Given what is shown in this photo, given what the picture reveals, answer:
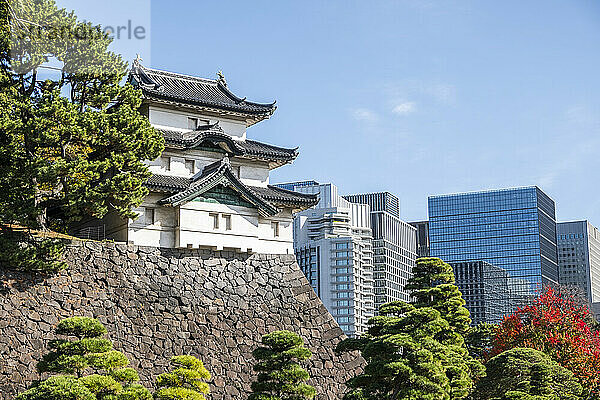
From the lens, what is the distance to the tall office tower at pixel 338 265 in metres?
86.2

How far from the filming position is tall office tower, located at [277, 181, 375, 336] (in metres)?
86.2

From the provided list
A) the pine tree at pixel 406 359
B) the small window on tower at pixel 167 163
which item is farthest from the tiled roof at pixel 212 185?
the pine tree at pixel 406 359

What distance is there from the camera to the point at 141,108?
2431 centimetres

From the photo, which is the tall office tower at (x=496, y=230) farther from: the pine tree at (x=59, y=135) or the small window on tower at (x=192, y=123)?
the pine tree at (x=59, y=135)

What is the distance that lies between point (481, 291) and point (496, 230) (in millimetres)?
16715

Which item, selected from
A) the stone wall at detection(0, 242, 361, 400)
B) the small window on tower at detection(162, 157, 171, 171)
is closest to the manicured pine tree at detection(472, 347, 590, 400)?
the stone wall at detection(0, 242, 361, 400)

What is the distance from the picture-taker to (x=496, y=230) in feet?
395

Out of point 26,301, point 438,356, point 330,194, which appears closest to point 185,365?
point 26,301

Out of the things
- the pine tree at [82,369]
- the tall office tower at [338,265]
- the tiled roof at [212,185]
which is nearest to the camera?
the pine tree at [82,369]

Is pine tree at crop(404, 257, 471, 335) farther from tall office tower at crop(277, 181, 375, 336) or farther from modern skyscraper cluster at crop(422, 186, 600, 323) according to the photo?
modern skyscraper cluster at crop(422, 186, 600, 323)

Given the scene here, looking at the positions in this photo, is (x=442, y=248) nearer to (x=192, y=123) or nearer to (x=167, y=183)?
(x=192, y=123)

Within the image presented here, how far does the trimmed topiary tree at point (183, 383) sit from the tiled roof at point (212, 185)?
6351 millimetres

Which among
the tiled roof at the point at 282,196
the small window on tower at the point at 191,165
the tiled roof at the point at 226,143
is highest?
the tiled roof at the point at 226,143

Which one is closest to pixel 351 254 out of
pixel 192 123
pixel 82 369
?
pixel 192 123
